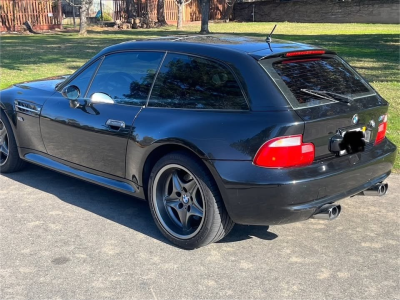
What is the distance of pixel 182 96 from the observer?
14.1 feet

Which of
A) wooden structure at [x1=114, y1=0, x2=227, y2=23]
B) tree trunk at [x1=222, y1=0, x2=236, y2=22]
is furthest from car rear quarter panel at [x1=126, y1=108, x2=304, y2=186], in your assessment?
tree trunk at [x1=222, y1=0, x2=236, y2=22]

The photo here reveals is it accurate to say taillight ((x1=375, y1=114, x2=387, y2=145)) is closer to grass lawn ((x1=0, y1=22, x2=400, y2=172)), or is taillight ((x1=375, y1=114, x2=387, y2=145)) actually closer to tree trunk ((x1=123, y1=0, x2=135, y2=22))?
grass lawn ((x1=0, y1=22, x2=400, y2=172))

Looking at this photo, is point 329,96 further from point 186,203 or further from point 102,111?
point 102,111

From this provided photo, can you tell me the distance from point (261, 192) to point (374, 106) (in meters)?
1.35

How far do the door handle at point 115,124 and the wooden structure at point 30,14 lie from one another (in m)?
31.2

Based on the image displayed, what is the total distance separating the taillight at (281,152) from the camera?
12.2ft

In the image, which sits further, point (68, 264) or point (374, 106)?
point (374, 106)

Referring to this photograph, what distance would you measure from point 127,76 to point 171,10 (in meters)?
39.0

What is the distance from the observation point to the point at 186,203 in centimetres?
425

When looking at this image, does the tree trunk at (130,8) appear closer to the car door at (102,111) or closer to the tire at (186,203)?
the car door at (102,111)

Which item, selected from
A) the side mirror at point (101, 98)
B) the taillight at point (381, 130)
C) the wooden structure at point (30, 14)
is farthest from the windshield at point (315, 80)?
the wooden structure at point (30, 14)

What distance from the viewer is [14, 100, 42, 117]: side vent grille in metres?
5.45

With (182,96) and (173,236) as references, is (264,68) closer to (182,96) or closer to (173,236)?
(182,96)

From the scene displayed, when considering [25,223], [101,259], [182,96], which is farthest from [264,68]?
[25,223]
